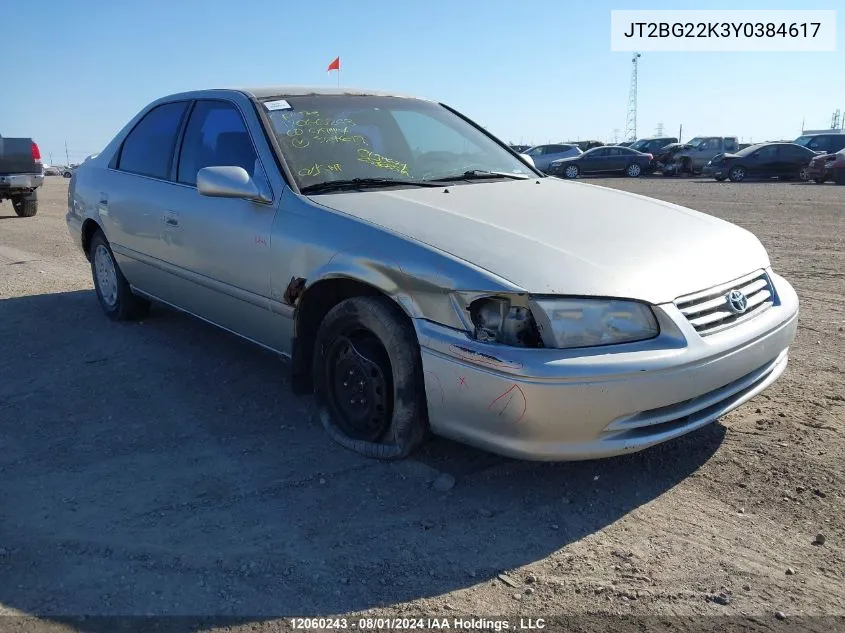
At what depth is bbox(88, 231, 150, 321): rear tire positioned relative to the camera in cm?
565

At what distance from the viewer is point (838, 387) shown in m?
4.16

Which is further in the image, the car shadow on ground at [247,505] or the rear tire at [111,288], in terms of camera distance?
the rear tire at [111,288]

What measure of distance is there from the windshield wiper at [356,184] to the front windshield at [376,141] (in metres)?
0.03

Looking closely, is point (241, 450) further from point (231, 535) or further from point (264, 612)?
point (264, 612)

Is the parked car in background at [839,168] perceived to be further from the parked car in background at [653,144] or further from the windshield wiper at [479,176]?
the windshield wiper at [479,176]

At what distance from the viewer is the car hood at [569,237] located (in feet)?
9.43

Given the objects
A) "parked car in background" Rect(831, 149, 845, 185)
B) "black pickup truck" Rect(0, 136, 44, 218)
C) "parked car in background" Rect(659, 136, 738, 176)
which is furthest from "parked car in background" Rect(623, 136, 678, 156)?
"black pickup truck" Rect(0, 136, 44, 218)

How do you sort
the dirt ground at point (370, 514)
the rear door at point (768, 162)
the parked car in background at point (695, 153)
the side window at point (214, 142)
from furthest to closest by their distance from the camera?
1. the parked car in background at point (695, 153)
2. the rear door at point (768, 162)
3. the side window at point (214, 142)
4. the dirt ground at point (370, 514)

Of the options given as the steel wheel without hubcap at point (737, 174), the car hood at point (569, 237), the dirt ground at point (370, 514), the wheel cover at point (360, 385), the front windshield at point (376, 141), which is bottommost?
the dirt ground at point (370, 514)

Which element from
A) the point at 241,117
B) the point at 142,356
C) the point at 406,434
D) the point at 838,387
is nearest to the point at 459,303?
the point at 406,434

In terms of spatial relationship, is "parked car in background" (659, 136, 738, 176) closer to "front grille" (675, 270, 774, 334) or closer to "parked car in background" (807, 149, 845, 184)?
"parked car in background" (807, 149, 845, 184)

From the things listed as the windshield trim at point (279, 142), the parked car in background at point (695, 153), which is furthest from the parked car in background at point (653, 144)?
the windshield trim at point (279, 142)

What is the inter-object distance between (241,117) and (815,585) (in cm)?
340

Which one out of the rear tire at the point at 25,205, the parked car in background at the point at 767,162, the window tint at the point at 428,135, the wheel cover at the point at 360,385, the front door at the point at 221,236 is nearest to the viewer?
the wheel cover at the point at 360,385
